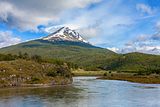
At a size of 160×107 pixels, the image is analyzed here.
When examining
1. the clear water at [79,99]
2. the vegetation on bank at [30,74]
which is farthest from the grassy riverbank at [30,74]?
the clear water at [79,99]

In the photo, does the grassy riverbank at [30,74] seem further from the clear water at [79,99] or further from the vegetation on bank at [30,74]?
the clear water at [79,99]

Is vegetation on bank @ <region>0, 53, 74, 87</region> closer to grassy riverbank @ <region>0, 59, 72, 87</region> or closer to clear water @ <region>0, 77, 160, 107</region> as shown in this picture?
grassy riverbank @ <region>0, 59, 72, 87</region>

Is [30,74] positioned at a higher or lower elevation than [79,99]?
higher

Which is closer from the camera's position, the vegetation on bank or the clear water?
the clear water

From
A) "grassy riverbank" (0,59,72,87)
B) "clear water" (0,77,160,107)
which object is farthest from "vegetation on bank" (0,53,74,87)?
"clear water" (0,77,160,107)

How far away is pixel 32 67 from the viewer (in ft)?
481

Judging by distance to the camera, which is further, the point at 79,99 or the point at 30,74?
the point at 30,74

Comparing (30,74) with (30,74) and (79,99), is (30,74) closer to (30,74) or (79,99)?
(30,74)

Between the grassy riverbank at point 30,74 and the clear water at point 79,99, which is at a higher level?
the grassy riverbank at point 30,74

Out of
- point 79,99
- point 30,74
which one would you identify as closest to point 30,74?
point 30,74

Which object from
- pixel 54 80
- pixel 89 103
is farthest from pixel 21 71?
pixel 89 103

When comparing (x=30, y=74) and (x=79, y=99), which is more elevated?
(x=30, y=74)

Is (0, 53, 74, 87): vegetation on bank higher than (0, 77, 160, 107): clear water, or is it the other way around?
(0, 53, 74, 87): vegetation on bank

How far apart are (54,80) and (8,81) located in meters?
22.8
